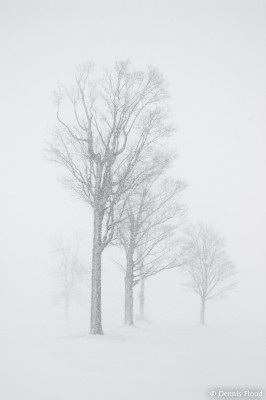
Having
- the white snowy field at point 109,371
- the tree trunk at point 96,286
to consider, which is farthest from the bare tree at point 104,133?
the white snowy field at point 109,371

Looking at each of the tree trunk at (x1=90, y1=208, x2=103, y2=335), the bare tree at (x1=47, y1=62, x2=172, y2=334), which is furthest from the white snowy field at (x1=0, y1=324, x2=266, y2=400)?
the bare tree at (x1=47, y1=62, x2=172, y2=334)

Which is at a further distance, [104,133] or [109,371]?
[104,133]

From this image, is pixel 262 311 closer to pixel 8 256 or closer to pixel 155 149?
pixel 155 149

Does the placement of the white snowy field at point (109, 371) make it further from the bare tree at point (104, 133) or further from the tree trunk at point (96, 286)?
the bare tree at point (104, 133)

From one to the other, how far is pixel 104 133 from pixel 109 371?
1024cm

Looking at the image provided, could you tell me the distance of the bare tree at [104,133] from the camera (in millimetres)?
14789

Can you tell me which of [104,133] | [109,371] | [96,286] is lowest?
[109,371]

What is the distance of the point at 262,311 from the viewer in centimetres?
6894

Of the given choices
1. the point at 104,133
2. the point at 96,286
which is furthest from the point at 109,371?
the point at 104,133

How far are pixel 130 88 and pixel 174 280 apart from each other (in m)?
90.3

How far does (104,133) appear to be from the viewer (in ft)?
50.7

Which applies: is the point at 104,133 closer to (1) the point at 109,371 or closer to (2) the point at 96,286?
(2) the point at 96,286

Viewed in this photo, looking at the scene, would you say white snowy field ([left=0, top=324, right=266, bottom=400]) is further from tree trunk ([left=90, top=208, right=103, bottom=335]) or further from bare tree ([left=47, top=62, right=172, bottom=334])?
bare tree ([left=47, top=62, right=172, bottom=334])

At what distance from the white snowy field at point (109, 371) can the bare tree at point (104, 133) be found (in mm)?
3549
